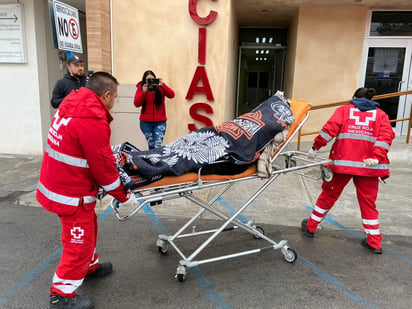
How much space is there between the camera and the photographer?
5648 millimetres

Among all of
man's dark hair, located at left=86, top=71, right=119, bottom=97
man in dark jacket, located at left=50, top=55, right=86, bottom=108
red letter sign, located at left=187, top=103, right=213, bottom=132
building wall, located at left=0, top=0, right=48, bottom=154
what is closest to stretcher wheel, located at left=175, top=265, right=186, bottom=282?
man's dark hair, located at left=86, top=71, right=119, bottom=97

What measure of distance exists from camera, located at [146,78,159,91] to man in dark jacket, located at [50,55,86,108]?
3.52 feet

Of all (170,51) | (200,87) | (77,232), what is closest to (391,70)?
(200,87)

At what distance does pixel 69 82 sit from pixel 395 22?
7.80 meters

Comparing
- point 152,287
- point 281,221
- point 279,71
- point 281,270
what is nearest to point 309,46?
point 279,71

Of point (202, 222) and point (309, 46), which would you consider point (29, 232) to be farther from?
point (309, 46)

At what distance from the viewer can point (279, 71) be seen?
11.6 meters

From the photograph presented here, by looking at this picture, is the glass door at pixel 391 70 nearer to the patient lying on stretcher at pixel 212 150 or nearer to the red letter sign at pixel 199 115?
the red letter sign at pixel 199 115

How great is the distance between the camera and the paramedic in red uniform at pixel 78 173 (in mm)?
2207

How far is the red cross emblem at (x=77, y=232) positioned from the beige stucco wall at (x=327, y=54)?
24.6 ft

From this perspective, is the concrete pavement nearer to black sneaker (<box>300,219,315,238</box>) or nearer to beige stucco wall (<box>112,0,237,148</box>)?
black sneaker (<box>300,219,315,238</box>)

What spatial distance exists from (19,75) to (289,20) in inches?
294

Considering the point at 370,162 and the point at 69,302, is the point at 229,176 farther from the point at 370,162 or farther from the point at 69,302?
the point at 69,302

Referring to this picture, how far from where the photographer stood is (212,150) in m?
2.75
